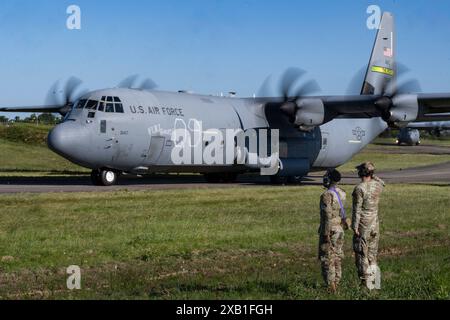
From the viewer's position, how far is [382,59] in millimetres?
44719

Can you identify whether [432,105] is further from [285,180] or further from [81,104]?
[81,104]

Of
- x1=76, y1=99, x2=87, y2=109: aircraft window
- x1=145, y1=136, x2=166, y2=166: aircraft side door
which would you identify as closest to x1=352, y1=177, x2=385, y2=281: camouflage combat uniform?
x1=76, y1=99, x2=87, y2=109: aircraft window

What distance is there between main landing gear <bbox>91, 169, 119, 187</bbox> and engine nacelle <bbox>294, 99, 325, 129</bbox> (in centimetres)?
968

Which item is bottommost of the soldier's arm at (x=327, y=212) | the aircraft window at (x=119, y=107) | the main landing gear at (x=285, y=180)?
the main landing gear at (x=285, y=180)

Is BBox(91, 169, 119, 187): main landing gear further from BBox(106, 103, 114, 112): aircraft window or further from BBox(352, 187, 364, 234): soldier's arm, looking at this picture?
BBox(352, 187, 364, 234): soldier's arm

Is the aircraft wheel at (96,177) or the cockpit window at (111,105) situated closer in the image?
the cockpit window at (111,105)

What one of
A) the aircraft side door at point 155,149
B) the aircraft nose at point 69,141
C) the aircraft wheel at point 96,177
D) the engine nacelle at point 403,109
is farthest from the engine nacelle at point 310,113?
the aircraft nose at point 69,141

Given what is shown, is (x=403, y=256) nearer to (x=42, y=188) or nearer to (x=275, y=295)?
(x=275, y=295)

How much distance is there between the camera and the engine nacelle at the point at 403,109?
3438 centimetres

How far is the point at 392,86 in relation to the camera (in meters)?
35.0

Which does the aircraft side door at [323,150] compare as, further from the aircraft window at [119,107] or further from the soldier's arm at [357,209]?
the soldier's arm at [357,209]

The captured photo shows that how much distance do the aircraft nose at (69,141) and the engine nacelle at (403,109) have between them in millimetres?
14171
